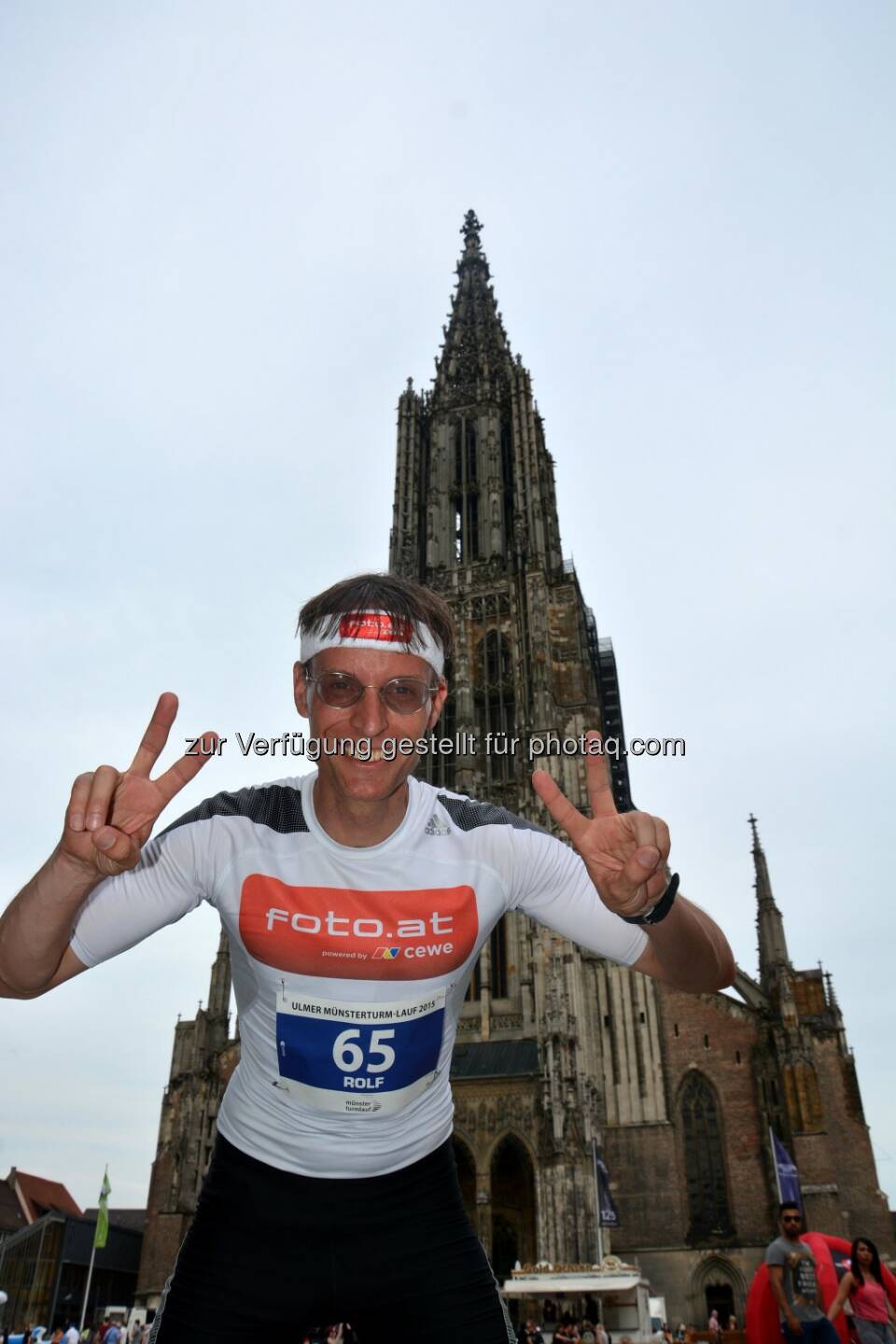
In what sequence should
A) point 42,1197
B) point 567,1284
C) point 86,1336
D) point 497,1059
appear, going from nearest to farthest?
point 567,1284 < point 86,1336 < point 497,1059 < point 42,1197

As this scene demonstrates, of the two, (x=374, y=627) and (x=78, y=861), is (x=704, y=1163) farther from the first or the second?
(x=78, y=861)

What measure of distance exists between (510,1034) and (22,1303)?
15.0 metres

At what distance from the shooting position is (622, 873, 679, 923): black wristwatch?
87.2 inches

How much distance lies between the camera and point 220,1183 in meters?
2.32

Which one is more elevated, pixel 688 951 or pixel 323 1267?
pixel 688 951

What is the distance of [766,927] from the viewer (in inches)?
1149

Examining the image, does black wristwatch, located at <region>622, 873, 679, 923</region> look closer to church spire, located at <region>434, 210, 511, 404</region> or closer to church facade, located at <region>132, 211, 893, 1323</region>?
church facade, located at <region>132, 211, 893, 1323</region>

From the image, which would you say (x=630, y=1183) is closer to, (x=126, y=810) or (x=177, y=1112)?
(x=177, y=1112)

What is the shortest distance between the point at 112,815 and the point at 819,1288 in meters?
5.57

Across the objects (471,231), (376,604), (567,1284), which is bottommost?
(567,1284)

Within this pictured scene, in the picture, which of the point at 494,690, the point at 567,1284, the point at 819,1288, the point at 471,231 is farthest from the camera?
the point at 471,231

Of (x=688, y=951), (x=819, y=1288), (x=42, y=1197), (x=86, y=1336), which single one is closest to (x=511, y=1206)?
(x=86, y=1336)

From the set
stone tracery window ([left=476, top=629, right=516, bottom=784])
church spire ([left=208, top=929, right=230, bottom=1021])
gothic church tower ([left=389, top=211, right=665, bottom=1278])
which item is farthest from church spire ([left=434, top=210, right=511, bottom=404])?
church spire ([left=208, top=929, right=230, bottom=1021])

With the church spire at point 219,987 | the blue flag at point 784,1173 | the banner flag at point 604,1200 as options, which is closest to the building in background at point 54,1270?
the church spire at point 219,987
